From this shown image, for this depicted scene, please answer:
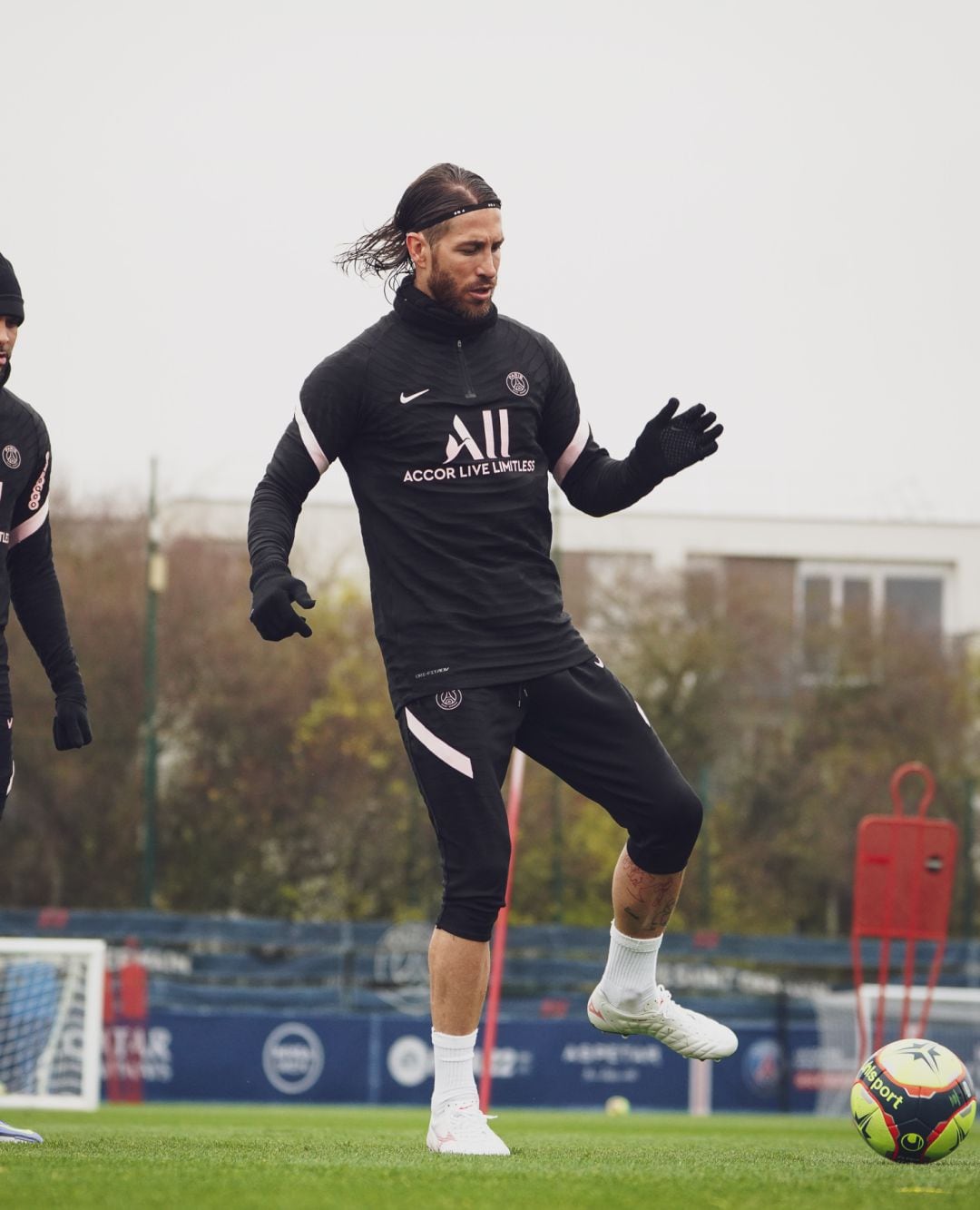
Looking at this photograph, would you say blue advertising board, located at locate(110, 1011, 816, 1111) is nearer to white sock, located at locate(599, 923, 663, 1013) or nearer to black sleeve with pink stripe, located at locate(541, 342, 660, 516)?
white sock, located at locate(599, 923, 663, 1013)

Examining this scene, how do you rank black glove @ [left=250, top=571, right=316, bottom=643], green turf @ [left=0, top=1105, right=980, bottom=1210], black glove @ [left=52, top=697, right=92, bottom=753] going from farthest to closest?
black glove @ [left=52, top=697, right=92, bottom=753], black glove @ [left=250, top=571, right=316, bottom=643], green turf @ [left=0, top=1105, right=980, bottom=1210]

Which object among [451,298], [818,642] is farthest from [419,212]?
[818,642]

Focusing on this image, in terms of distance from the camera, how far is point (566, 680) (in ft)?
16.7

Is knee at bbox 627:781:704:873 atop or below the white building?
below

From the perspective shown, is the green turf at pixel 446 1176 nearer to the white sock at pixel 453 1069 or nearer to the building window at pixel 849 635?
the white sock at pixel 453 1069

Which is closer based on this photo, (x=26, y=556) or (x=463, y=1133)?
(x=463, y=1133)

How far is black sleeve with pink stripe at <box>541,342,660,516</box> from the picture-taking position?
5391 mm

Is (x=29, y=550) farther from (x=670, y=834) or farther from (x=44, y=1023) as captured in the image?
(x=44, y=1023)

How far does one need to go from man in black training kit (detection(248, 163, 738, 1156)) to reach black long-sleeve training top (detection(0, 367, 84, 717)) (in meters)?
0.73

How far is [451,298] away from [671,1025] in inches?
86.4

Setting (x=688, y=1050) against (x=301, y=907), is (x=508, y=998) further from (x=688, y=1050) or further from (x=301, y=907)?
(x=688, y=1050)

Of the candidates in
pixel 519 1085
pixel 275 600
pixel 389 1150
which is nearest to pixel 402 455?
pixel 275 600

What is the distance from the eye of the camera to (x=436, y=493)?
502 cm

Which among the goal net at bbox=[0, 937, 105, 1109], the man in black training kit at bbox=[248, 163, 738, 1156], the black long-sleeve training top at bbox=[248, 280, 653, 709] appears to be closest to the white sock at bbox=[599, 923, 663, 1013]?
the man in black training kit at bbox=[248, 163, 738, 1156]
